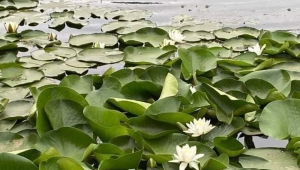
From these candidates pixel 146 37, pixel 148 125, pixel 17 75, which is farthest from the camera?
pixel 146 37

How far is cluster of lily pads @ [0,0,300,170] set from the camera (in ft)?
4.63

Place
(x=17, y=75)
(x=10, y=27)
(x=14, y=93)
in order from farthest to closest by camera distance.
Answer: (x=10, y=27), (x=17, y=75), (x=14, y=93)

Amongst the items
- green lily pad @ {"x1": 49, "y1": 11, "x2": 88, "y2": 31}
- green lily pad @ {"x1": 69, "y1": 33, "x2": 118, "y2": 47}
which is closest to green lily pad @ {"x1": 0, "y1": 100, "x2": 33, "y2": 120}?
green lily pad @ {"x1": 69, "y1": 33, "x2": 118, "y2": 47}

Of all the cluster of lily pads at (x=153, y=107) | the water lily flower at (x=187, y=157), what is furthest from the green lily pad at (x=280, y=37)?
the water lily flower at (x=187, y=157)

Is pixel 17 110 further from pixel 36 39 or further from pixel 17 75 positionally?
pixel 36 39

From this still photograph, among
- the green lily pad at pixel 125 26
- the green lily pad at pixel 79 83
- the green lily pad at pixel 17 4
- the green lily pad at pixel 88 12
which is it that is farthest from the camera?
the green lily pad at pixel 17 4

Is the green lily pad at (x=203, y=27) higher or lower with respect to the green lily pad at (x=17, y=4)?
higher

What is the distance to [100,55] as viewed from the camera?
2391 millimetres

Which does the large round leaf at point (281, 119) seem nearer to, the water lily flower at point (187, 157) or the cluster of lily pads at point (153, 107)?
the cluster of lily pads at point (153, 107)

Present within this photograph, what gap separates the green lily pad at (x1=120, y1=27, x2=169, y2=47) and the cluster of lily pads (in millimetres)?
37

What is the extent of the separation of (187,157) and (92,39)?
1415mm

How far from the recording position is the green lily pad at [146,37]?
2512 millimetres

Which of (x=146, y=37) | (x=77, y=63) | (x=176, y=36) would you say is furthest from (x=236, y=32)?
(x=77, y=63)

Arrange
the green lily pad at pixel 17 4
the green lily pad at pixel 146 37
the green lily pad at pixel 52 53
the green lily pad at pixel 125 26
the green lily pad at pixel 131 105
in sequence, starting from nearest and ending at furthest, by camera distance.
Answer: the green lily pad at pixel 131 105 < the green lily pad at pixel 52 53 < the green lily pad at pixel 146 37 < the green lily pad at pixel 125 26 < the green lily pad at pixel 17 4
